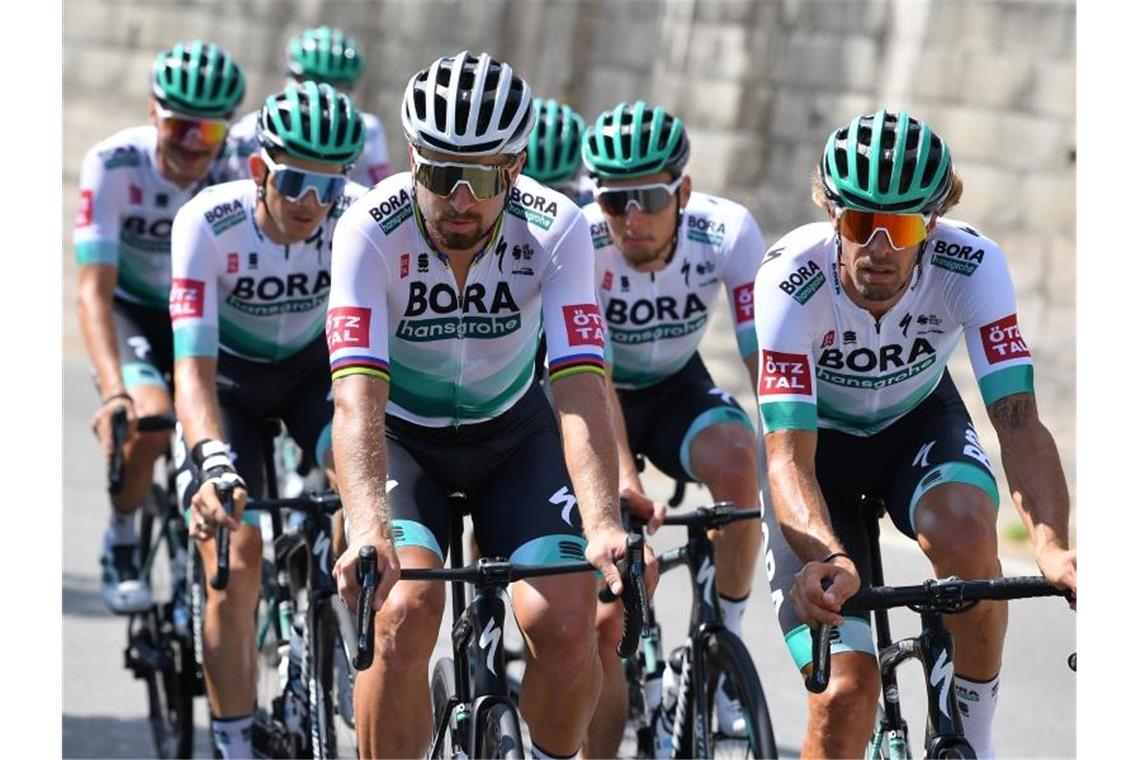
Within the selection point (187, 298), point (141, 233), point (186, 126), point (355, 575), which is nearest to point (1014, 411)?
point (355, 575)

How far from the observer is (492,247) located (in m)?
5.20

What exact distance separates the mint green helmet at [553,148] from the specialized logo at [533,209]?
2.55 meters

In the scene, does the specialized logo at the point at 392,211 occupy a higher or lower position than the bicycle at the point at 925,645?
higher

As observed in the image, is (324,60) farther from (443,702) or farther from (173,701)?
(443,702)

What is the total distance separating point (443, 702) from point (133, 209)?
374 centimetres

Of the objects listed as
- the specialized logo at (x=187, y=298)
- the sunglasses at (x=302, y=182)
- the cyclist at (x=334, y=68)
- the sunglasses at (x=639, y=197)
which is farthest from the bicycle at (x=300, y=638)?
the cyclist at (x=334, y=68)

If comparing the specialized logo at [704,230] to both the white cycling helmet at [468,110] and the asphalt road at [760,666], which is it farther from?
the white cycling helmet at [468,110]

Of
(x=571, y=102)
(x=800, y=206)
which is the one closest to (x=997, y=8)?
(x=800, y=206)

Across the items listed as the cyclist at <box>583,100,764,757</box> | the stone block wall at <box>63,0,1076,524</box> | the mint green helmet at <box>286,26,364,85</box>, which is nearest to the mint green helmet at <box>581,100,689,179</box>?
the cyclist at <box>583,100,764,757</box>

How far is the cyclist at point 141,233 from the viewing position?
25.9 ft

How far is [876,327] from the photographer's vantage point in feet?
17.1

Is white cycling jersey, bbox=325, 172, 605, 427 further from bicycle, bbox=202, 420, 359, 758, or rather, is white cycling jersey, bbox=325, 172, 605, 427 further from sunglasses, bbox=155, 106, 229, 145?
sunglasses, bbox=155, 106, 229, 145

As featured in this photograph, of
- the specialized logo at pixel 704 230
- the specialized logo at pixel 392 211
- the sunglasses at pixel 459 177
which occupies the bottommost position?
the specialized logo at pixel 392 211

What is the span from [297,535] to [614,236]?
1492 millimetres
